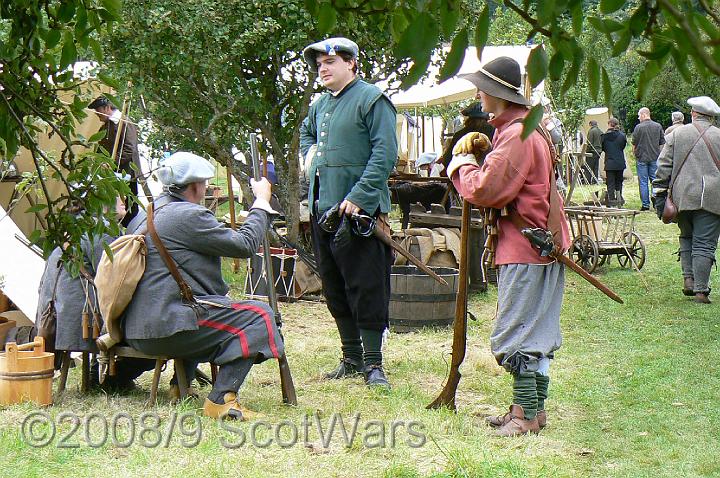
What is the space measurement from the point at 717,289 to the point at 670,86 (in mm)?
23528

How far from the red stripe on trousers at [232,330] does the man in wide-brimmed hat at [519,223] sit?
131 cm

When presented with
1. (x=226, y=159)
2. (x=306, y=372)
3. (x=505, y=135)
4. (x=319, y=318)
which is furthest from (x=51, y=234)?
(x=226, y=159)

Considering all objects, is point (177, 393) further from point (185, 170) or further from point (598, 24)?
point (598, 24)

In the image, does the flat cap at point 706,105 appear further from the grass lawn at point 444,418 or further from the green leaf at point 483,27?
the green leaf at point 483,27

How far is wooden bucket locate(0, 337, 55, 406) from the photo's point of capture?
18.4 ft

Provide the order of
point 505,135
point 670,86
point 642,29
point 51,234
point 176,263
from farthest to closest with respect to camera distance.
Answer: point 670,86 < point 176,263 < point 505,135 < point 51,234 < point 642,29

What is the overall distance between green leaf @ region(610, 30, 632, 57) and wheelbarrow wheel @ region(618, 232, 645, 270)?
33.6ft

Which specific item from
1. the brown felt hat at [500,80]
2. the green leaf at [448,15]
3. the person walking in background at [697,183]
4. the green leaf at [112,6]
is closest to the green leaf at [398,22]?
the green leaf at [448,15]

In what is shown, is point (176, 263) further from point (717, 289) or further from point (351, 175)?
point (717, 289)

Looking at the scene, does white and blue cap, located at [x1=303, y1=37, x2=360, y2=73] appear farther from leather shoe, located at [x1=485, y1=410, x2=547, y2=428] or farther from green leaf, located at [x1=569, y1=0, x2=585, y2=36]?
green leaf, located at [x1=569, y1=0, x2=585, y2=36]

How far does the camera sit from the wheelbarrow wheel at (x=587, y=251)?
464 inches

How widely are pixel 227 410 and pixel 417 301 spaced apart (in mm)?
3271

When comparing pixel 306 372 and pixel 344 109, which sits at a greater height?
pixel 344 109

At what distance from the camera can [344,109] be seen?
6.17 meters
